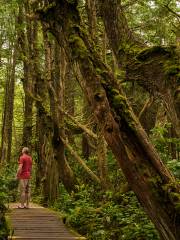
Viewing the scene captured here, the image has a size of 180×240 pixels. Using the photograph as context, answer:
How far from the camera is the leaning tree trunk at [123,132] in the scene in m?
5.46

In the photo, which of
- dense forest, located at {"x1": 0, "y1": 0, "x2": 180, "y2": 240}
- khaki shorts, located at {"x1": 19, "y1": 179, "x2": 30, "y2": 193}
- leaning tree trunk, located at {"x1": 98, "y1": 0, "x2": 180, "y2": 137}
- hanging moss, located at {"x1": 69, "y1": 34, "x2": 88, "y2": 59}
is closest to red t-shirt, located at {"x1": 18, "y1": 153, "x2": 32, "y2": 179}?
khaki shorts, located at {"x1": 19, "y1": 179, "x2": 30, "y2": 193}

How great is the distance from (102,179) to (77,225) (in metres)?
2.44

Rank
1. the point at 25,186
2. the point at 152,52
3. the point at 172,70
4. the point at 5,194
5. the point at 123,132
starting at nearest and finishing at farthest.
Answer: the point at 123,132 → the point at 172,70 → the point at 152,52 → the point at 25,186 → the point at 5,194

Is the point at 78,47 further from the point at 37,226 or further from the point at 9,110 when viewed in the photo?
the point at 9,110

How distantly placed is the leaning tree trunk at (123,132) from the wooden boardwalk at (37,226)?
4681 millimetres

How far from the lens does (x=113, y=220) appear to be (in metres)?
11.6

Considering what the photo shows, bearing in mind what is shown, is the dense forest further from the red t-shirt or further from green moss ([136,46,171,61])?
the red t-shirt

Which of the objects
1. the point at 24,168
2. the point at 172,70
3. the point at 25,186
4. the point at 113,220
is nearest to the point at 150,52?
the point at 172,70

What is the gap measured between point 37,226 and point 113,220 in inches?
74.5

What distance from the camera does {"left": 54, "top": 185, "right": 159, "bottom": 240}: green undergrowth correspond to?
1007 centimetres

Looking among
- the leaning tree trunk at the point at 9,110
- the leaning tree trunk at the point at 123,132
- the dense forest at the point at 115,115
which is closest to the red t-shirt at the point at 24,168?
the dense forest at the point at 115,115

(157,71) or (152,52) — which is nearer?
(157,71)

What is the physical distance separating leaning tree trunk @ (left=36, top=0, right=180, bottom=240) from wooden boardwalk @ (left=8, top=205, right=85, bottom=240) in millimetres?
4681

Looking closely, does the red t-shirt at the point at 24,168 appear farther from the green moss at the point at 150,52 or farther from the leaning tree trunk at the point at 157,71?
the green moss at the point at 150,52
